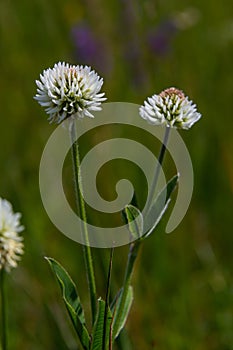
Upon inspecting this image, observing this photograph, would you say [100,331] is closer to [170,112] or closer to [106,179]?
[170,112]

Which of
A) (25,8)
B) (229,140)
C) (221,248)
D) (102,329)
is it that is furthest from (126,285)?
(25,8)

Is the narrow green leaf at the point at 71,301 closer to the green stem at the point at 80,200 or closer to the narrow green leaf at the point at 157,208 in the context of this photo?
the green stem at the point at 80,200

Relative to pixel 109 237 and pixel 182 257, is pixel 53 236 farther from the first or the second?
pixel 109 237

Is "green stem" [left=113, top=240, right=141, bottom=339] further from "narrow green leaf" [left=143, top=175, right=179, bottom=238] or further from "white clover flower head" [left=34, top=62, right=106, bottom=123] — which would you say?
"white clover flower head" [left=34, top=62, right=106, bottom=123]

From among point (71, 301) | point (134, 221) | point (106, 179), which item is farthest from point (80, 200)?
point (106, 179)

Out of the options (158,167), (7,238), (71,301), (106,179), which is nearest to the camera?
(158,167)

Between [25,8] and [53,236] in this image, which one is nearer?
[53,236]
